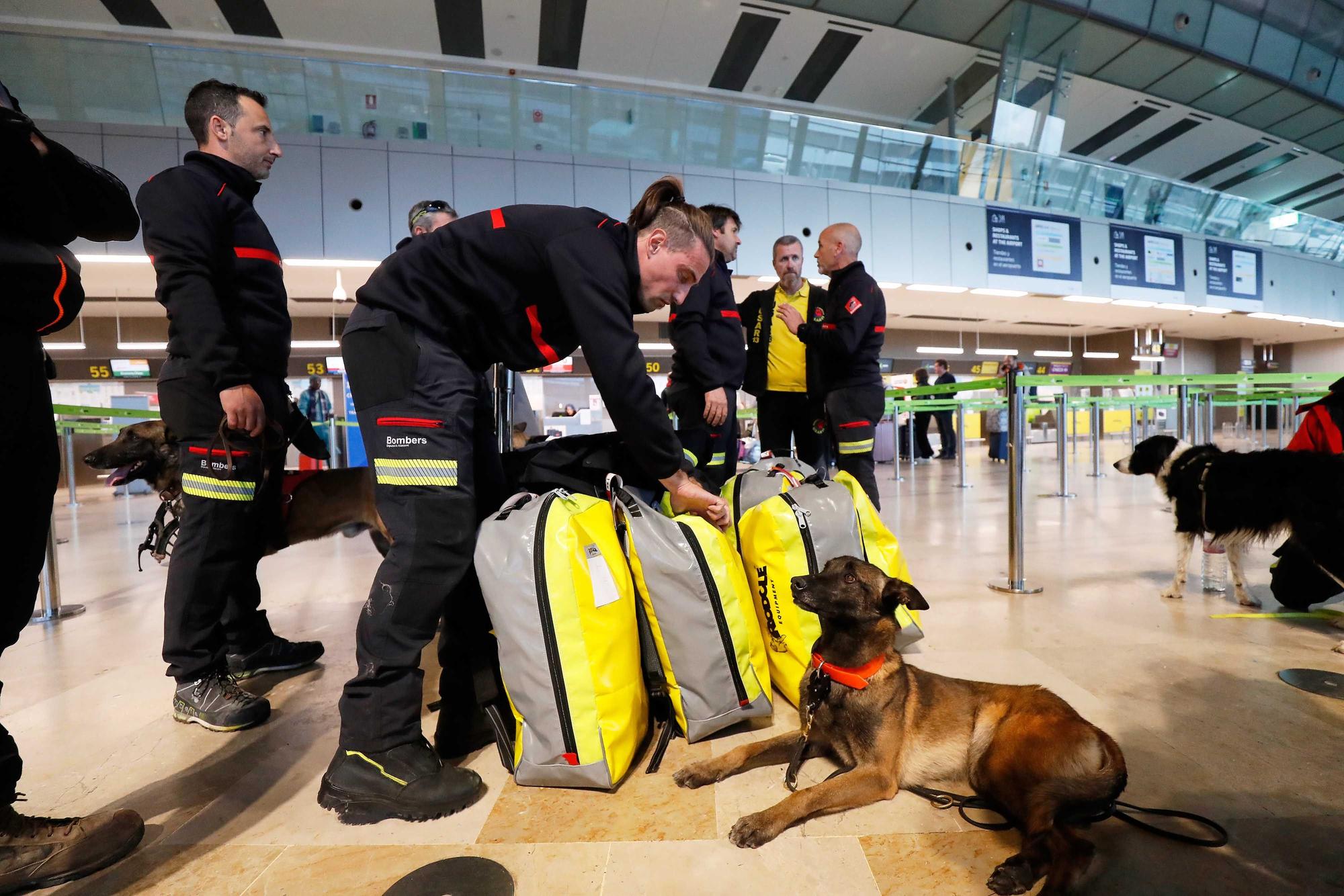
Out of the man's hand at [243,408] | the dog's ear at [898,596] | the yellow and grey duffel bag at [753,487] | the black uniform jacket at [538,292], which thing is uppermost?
the black uniform jacket at [538,292]

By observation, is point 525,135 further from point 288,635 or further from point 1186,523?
point 1186,523

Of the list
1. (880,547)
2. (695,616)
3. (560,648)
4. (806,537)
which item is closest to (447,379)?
(560,648)

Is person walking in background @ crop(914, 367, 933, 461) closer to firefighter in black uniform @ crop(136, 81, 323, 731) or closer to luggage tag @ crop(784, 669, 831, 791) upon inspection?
luggage tag @ crop(784, 669, 831, 791)

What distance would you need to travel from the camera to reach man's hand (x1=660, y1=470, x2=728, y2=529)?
1627 millimetres

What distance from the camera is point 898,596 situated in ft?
4.90

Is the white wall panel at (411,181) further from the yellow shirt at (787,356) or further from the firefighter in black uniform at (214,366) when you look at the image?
the firefighter in black uniform at (214,366)

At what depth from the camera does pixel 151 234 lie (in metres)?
1.72

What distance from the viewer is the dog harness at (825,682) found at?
56.1 inches

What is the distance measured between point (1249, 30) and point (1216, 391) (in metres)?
9.51

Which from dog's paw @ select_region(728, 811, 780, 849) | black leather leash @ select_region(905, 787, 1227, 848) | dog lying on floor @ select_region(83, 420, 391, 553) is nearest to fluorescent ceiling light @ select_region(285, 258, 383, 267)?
dog lying on floor @ select_region(83, 420, 391, 553)

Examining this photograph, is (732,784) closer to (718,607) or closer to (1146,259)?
(718,607)

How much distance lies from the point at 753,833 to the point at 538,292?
1.34 metres

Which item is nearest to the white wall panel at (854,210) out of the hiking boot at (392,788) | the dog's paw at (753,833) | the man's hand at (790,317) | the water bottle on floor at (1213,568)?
the water bottle on floor at (1213,568)

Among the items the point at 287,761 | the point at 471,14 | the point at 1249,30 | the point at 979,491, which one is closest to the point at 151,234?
the point at 287,761
